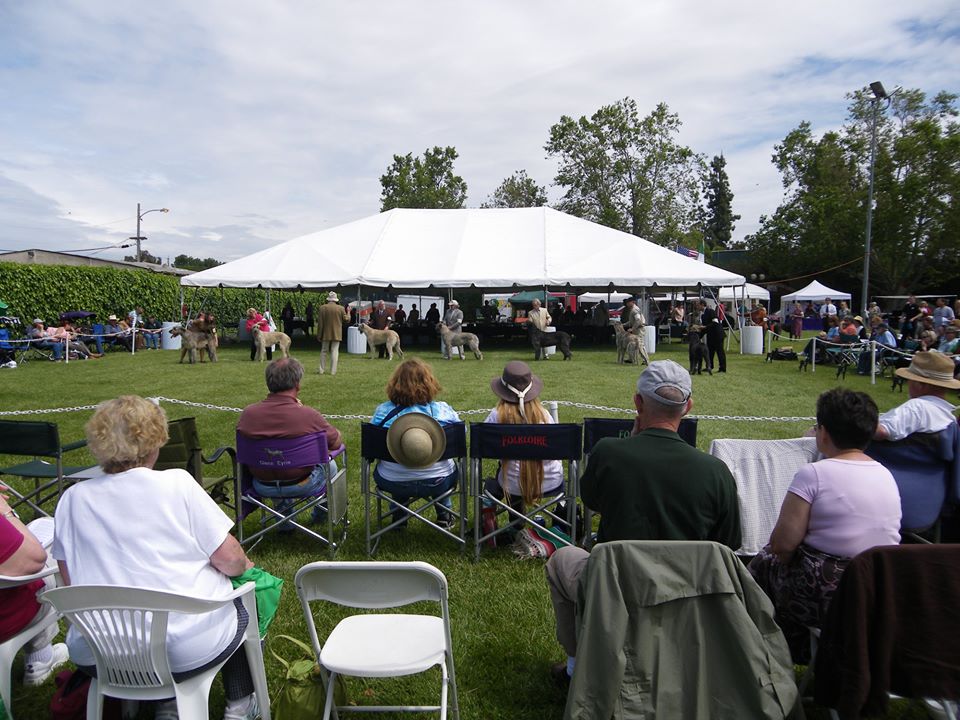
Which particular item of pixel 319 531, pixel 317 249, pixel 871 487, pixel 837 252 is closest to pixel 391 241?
pixel 317 249

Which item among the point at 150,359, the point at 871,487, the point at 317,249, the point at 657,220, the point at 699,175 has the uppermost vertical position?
the point at 699,175

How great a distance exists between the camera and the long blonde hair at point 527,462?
4293 millimetres

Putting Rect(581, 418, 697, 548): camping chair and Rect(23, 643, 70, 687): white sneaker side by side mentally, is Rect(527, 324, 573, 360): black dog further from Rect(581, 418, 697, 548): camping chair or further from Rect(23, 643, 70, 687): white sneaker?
Rect(23, 643, 70, 687): white sneaker

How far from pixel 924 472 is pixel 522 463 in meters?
2.29

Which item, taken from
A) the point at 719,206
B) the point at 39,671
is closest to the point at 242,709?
the point at 39,671

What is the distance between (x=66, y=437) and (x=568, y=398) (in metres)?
7.05

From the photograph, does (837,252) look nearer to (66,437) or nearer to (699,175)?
(699,175)

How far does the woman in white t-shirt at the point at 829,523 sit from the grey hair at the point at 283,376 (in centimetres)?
307

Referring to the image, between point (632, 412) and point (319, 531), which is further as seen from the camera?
point (632, 412)

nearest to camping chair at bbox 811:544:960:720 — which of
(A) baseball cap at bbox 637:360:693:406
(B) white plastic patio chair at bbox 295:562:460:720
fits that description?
(A) baseball cap at bbox 637:360:693:406

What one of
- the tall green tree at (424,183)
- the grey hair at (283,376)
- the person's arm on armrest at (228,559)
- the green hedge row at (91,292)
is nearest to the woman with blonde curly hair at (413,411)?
the grey hair at (283,376)

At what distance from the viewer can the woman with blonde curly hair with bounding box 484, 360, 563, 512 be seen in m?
4.31

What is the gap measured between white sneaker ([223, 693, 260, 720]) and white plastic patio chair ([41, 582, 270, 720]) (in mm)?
249

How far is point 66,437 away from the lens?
7801mm
